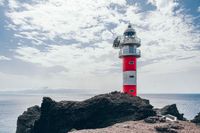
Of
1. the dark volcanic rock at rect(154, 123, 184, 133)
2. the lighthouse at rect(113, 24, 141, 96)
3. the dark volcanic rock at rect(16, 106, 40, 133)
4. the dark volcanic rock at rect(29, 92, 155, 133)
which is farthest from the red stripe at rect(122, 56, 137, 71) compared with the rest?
the dark volcanic rock at rect(16, 106, 40, 133)

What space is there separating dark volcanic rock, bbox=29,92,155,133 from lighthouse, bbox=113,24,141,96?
5897mm

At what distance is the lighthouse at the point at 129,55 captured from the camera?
34.6 meters

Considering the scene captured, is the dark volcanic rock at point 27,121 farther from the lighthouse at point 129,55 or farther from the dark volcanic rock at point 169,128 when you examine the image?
the dark volcanic rock at point 169,128

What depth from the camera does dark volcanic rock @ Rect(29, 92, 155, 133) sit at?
1024 inches

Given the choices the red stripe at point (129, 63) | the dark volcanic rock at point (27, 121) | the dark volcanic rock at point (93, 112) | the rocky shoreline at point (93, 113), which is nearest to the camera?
the rocky shoreline at point (93, 113)

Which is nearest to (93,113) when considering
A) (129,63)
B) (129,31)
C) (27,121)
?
(129,63)

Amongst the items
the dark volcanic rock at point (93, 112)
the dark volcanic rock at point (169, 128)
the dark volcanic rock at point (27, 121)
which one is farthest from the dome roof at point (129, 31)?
the dark volcanic rock at point (169, 128)

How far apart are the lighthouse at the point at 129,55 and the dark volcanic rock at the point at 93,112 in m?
5.90

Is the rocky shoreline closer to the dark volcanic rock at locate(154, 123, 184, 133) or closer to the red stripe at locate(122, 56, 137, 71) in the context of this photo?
the dark volcanic rock at locate(154, 123, 184, 133)

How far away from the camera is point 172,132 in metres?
19.9

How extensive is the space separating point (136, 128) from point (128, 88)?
46.0ft

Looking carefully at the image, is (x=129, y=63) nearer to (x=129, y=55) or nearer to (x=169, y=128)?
(x=129, y=55)

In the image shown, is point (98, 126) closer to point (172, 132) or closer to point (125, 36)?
point (172, 132)

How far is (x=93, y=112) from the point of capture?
2684cm
